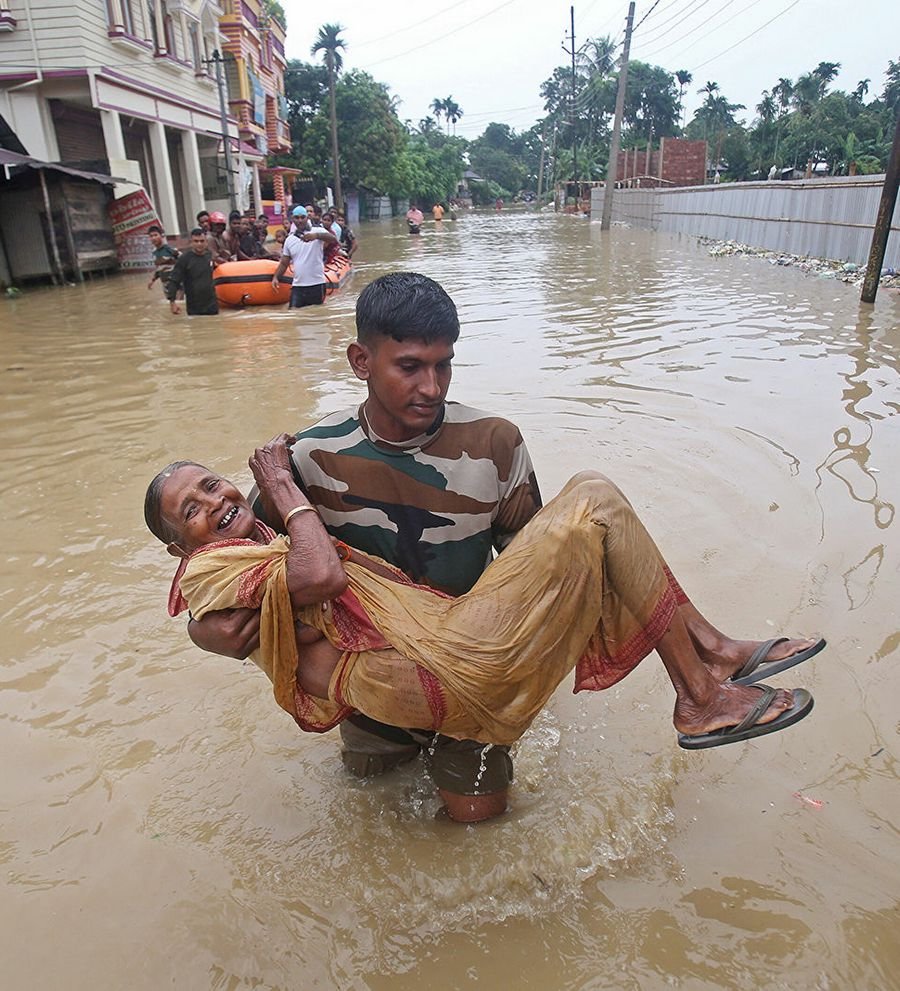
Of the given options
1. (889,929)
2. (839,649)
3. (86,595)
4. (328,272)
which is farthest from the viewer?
(328,272)

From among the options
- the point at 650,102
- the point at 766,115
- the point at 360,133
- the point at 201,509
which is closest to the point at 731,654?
the point at 201,509

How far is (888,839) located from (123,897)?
7.39 ft

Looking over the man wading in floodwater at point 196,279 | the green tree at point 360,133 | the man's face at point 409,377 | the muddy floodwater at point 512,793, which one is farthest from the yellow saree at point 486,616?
the green tree at point 360,133

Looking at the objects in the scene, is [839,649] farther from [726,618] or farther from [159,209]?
[159,209]

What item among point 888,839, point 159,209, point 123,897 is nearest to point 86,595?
point 123,897

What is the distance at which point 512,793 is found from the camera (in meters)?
2.57

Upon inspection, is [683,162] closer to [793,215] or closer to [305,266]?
[793,215]

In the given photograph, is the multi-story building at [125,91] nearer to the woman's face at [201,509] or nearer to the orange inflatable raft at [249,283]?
the orange inflatable raft at [249,283]

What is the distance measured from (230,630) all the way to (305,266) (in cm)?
1118

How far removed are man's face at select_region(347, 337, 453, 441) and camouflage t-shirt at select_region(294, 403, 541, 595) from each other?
0.35 ft

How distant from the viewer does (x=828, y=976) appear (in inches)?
75.4

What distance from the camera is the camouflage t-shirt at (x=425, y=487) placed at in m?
2.12

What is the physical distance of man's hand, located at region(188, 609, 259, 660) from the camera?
185 cm

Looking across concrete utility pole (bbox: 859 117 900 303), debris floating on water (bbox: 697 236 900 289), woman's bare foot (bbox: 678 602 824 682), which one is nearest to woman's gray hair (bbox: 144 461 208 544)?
woman's bare foot (bbox: 678 602 824 682)
